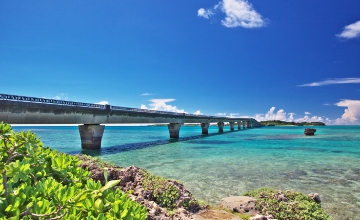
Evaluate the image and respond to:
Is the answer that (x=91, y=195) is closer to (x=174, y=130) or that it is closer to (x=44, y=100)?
(x=44, y=100)

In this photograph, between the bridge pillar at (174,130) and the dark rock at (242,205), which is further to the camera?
the bridge pillar at (174,130)

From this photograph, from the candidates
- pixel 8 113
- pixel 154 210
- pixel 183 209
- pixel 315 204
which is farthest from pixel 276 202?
pixel 8 113

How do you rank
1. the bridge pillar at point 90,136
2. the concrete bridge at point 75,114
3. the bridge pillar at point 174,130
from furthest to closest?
1. the bridge pillar at point 174,130
2. the bridge pillar at point 90,136
3. the concrete bridge at point 75,114

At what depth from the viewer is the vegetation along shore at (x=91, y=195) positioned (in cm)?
191

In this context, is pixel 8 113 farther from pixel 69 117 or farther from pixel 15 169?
pixel 15 169

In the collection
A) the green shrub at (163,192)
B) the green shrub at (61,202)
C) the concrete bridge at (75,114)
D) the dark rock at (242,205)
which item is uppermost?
the concrete bridge at (75,114)

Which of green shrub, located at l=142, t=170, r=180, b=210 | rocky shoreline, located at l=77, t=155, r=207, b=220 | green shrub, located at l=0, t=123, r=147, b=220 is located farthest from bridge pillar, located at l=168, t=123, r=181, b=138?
green shrub, located at l=0, t=123, r=147, b=220

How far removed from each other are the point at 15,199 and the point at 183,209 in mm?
4279

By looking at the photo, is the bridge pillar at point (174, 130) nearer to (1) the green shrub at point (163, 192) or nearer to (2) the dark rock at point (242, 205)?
(2) the dark rock at point (242, 205)

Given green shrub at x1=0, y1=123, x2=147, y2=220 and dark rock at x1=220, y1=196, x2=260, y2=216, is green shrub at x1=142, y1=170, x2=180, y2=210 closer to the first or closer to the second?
dark rock at x1=220, y1=196, x2=260, y2=216

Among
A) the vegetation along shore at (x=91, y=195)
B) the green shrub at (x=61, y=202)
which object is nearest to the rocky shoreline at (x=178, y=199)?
the vegetation along shore at (x=91, y=195)

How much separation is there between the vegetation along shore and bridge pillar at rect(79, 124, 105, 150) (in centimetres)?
2561

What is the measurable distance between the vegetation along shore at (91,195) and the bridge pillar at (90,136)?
84.0 ft

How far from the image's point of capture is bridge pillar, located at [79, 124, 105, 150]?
3059cm
